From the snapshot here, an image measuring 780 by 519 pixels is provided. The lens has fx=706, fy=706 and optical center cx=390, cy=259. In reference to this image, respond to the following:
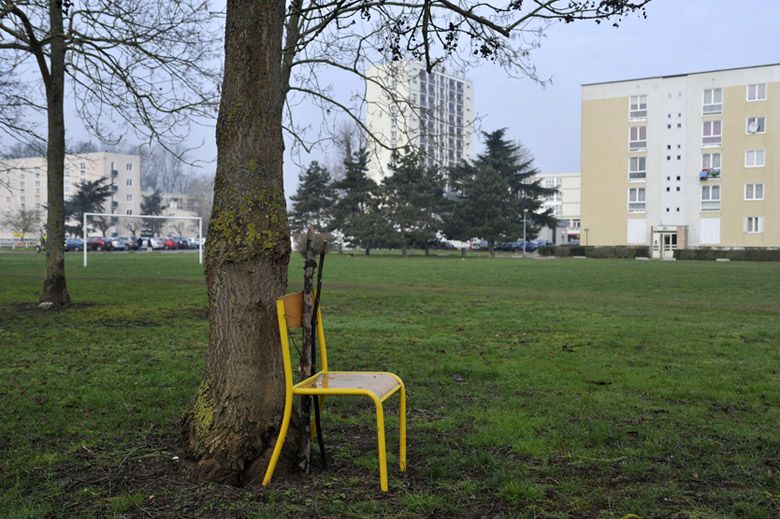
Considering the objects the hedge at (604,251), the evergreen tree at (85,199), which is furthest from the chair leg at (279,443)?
the evergreen tree at (85,199)

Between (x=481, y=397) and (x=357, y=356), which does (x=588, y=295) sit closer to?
(x=357, y=356)

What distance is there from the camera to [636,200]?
66.3m

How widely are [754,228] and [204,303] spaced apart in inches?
2297

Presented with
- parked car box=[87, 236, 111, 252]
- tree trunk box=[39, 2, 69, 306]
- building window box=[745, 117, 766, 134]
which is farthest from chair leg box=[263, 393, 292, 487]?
parked car box=[87, 236, 111, 252]

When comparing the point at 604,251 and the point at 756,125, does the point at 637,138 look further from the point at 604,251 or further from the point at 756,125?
Answer: the point at 604,251

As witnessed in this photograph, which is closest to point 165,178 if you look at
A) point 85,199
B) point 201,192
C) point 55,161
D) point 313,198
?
point 201,192

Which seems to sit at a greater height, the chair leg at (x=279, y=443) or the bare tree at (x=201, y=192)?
the bare tree at (x=201, y=192)

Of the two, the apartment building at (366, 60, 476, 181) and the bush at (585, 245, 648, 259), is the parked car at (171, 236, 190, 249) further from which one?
the apartment building at (366, 60, 476, 181)

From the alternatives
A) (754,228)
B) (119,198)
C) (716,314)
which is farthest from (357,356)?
(119,198)

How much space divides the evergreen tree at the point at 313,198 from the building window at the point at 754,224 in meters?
37.4

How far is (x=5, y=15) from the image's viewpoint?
11164 millimetres

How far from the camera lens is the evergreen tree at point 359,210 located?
58.4 metres

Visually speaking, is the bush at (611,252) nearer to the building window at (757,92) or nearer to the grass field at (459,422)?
the building window at (757,92)

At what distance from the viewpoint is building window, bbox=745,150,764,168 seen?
61000mm
